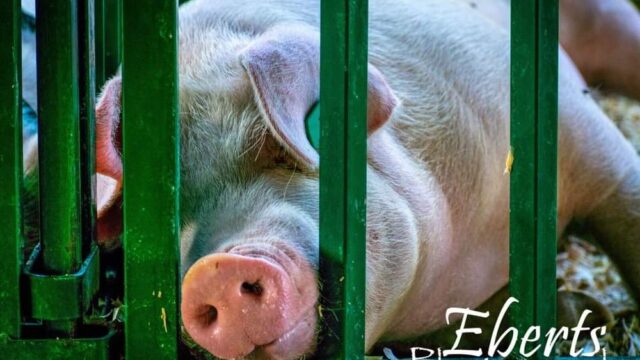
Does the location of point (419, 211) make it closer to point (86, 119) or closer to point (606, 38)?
point (86, 119)

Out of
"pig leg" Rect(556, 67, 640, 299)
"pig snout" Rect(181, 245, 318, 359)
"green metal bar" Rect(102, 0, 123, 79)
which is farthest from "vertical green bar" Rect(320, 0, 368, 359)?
"pig leg" Rect(556, 67, 640, 299)

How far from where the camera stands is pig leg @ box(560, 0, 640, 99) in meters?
3.56

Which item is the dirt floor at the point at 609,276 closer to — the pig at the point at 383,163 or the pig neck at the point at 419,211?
the pig at the point at 383,163

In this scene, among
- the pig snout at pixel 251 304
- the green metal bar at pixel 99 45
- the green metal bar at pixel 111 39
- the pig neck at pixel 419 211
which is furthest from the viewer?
the green metal bar at pixel 111 39

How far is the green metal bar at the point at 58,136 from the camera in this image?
4.54ft

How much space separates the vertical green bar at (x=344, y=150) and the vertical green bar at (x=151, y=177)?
0.66 ft

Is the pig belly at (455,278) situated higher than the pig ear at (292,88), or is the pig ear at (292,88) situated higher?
the pig ear at (292,88)

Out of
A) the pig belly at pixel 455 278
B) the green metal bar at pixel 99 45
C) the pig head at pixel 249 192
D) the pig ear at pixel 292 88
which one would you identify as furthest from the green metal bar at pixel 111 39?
the pig belly at pixel 455 278

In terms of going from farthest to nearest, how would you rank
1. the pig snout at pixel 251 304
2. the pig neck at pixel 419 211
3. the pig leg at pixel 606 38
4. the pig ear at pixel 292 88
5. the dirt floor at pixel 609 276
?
the pig leg at pixel 606 38 < the dirt floor at pixel 609 276 < the pig neck at pixel 419 211 < the pig ear at pixel 292 88 < the pig snout at pixel 251 304

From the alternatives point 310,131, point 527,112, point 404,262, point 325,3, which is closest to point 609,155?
point 404,262

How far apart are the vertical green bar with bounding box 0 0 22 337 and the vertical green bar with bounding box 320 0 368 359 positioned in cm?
41

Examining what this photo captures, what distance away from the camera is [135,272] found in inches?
55.0

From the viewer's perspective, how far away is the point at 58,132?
1396mm

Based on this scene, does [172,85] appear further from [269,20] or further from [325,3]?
[269,20]
